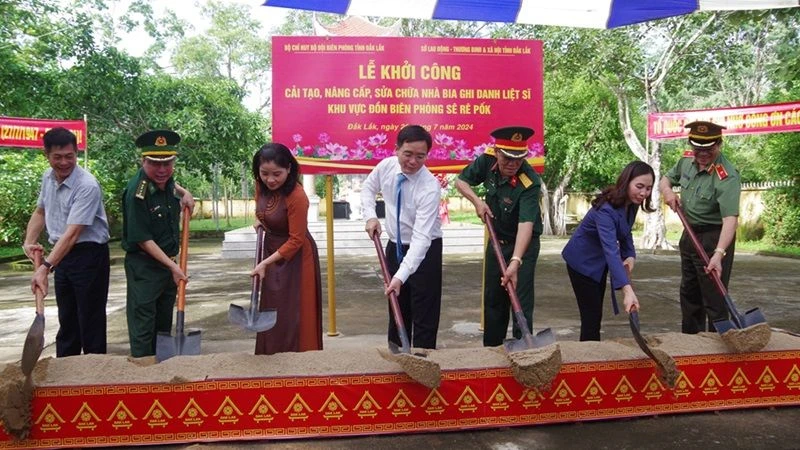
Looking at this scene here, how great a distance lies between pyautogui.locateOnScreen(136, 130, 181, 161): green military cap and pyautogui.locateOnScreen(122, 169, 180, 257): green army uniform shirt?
12 cm

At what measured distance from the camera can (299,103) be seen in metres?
4.55

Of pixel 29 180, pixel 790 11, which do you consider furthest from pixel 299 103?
pixel 29 180

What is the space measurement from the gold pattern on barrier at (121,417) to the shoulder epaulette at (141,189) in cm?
104

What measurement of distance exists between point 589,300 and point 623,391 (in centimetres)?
62

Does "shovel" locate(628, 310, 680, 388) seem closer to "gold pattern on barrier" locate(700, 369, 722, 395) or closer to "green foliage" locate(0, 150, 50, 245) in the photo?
"gold pattern on barrier" locate(700, 369, 722, 395)

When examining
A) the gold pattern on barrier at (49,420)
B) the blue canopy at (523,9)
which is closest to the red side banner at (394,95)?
the blue canopy at (523,9)

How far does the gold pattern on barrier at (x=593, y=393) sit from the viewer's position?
9.34 ft

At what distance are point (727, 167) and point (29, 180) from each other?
10411mm

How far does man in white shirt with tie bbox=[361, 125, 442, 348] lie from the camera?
10.6 feet

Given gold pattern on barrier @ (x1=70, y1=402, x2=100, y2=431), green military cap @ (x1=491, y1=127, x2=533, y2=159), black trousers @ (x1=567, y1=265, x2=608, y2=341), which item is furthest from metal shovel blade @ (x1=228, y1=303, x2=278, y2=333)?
black trousers @ (x1=567, y1=265, x2=608, y2=341)

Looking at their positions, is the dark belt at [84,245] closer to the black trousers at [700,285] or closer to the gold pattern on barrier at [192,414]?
the gold pattern on barrier at [192,414]

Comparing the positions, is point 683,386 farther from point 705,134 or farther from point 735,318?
point 705,134

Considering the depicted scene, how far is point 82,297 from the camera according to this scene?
3305 millimetres

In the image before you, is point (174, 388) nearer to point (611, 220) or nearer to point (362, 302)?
point (611, 220)
